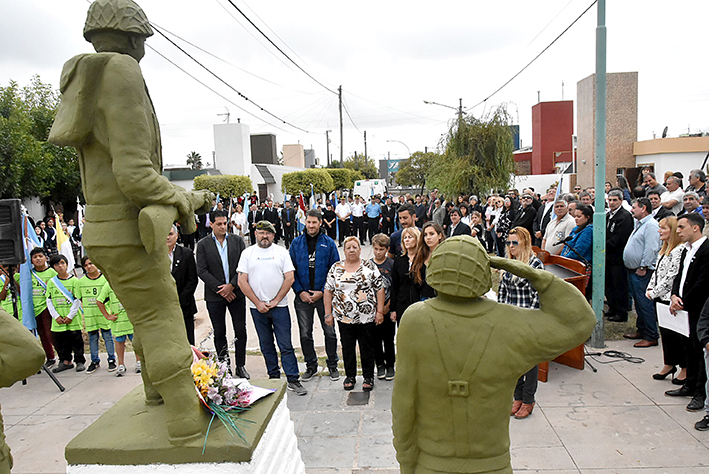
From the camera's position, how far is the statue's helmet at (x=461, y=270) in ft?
7.00

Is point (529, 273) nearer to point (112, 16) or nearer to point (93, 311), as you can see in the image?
point (112, 16)

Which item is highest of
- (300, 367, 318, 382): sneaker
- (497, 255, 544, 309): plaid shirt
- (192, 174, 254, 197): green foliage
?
(192, 174, 254, 197): green foliage

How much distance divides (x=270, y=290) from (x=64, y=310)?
2890 mm

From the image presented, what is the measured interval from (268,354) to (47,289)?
3110 millimetres

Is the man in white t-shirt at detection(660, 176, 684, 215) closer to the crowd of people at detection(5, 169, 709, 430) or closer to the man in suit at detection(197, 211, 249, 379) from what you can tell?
the crowd of people at detection(5, 169, 709, 430)

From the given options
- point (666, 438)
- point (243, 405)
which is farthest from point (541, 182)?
point (243, 405)

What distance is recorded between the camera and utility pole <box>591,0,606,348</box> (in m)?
6.17

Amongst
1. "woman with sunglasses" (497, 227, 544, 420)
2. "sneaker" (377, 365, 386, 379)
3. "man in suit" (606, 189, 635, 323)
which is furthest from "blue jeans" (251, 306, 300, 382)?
"man in suit" (606, 189, 635, 323)

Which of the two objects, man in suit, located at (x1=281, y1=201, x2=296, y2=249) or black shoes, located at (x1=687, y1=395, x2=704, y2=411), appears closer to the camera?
black shoes, located at (x1=687, y1=395, x2=704, y2=411)

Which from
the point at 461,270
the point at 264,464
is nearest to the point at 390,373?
the point at 264,464

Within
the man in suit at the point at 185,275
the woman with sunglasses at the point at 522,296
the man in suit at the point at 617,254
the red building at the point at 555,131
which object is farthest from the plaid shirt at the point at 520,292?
the red building at the point at 555,131

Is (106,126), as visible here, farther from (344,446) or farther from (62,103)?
(344,446)

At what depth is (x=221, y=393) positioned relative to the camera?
3.31m

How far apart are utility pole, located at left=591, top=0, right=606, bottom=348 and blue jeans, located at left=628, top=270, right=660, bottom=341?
1.88ft
